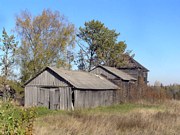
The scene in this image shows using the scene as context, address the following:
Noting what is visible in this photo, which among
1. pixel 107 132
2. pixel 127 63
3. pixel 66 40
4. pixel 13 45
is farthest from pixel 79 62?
pixel 107 132

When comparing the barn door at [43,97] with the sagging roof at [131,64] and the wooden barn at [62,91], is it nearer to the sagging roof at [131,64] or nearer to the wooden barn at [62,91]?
the wooden barn at [62,91]

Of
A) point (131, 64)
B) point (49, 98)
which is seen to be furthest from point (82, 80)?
point (131, 64)

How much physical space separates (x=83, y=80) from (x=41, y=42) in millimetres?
12668

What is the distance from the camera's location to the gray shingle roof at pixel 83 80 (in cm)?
3421

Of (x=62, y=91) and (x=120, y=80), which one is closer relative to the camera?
(x=62, y=91)

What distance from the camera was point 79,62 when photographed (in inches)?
2643

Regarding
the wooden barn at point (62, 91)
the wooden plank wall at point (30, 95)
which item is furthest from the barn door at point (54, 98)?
the wooden plank wall at point (30, 95)

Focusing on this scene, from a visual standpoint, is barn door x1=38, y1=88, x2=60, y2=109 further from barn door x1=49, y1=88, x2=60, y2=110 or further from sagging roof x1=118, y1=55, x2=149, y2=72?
sagging roof x1=118, y1=55, x2=149, y2=72

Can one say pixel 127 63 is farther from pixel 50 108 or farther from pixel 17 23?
pixel 50 108

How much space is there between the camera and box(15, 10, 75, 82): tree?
1806 inches

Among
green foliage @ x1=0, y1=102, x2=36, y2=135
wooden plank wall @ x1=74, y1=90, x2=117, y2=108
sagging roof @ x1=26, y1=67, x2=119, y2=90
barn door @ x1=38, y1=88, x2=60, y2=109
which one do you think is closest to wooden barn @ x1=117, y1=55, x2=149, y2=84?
sagging roof @ x1=26, y1=67, x2=119, y2=90

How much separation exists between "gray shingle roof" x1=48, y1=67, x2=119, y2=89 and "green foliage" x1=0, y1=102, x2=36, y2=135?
26569mm

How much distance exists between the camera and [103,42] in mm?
64688

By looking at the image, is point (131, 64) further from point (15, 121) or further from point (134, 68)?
point (15, 121)
